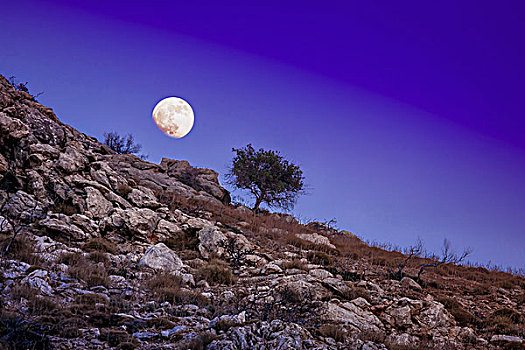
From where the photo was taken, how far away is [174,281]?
33.2 feet

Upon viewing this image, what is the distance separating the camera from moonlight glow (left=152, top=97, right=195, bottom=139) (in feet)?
115

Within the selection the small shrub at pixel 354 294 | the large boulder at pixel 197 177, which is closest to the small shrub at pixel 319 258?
the small shrub at pixel 354 294

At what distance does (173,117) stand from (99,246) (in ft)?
81.2

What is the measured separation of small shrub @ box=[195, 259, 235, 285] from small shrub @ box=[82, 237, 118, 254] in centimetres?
320

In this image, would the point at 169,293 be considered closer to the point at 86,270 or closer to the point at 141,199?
the point at 86,270

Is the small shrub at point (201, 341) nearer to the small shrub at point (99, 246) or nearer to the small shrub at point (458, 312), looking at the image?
the small shrub at point (99, 246)

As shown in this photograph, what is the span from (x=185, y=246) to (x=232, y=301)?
5934 millimetres

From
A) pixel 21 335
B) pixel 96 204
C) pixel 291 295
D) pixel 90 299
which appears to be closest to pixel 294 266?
pixel 291 295

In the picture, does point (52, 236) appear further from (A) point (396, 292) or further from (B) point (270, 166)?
(B) point (270, 166)

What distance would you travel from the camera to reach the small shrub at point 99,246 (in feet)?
38.7

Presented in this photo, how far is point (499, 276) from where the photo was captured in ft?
61.8

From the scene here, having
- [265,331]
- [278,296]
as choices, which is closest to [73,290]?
[265,331]

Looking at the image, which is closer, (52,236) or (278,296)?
(278,296)

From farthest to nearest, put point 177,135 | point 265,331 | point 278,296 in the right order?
point 177,135 < point 278,296 < point 265,331
